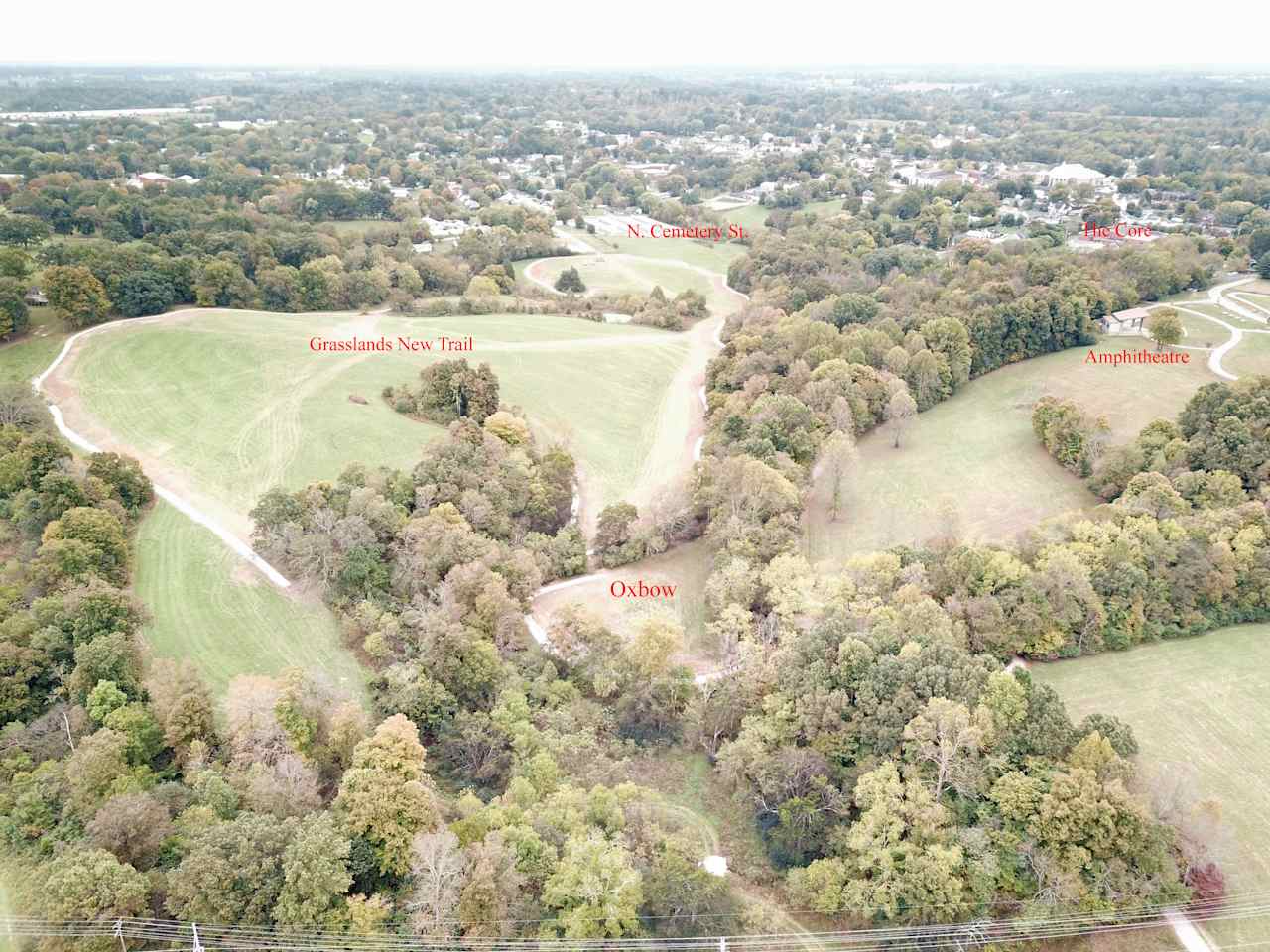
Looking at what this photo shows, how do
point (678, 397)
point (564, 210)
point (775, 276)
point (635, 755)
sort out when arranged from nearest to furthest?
Result: 1. point (635, 755)
2. point (678, 397)
3. point (775, 276)
4. point (564, 210)

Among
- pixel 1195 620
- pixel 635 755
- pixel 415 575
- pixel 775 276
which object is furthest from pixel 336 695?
pixel 775 276

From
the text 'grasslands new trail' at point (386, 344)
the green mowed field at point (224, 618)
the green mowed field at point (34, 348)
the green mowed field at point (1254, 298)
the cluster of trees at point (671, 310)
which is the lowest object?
the cluster of trees at point (671, 310)

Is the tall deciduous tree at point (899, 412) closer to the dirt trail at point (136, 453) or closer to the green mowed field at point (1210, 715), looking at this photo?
the green mowed field at point (1210, 715)

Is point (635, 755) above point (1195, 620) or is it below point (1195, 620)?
below

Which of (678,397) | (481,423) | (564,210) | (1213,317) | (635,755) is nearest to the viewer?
(635,755)

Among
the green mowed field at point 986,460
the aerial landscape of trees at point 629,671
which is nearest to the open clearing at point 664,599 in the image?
the aerial landscape of trees at point 629,671

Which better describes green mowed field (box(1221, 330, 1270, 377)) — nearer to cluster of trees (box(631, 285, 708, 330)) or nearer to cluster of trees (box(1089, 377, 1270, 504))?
cluster of trees (box(1089, 377, 1270, 504))

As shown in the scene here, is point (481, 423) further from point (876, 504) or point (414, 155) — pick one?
point (414, 155)
